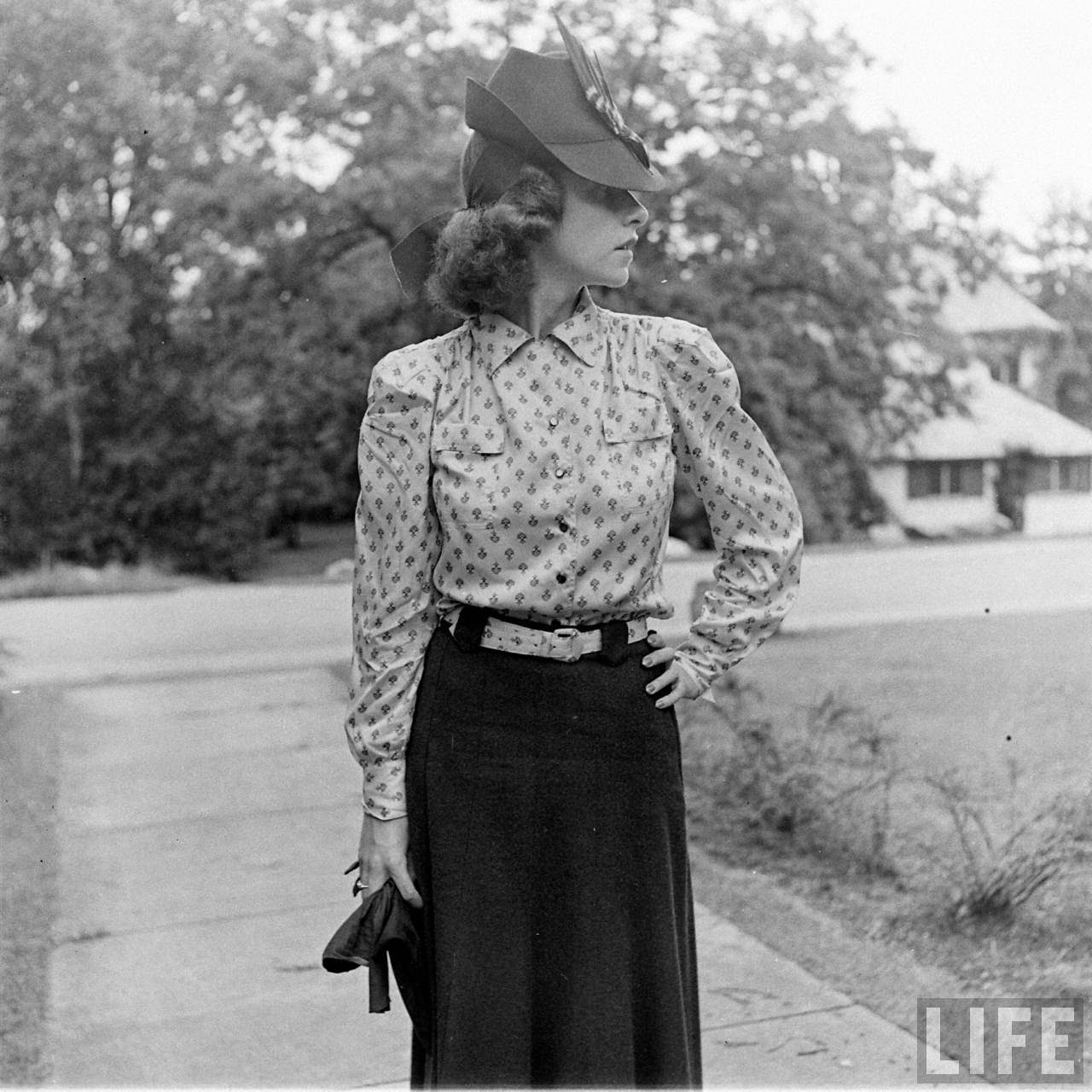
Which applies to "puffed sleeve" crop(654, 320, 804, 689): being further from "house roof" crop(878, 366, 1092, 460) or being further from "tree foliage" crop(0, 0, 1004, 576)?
"tree foliage" crop(0, 0, 1004, 576)

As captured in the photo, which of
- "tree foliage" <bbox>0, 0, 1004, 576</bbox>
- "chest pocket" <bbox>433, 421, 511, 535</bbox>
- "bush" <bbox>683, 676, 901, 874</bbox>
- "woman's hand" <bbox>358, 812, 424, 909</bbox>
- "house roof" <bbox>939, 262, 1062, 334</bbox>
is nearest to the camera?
"chest pocket" <bbox>433, 421, 511, 535</bbox>

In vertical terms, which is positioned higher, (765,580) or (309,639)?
(765,580)

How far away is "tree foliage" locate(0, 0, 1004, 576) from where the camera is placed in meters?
6.02

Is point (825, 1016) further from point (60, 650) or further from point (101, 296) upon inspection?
point (60, 650)

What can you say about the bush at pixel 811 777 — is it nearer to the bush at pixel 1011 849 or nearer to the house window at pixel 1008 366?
the bush at pixel 1011 849

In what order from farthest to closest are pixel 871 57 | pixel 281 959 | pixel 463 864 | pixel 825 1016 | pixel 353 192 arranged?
pixel 353 192 → pixel 871 57 → pixel 281 959 → pixel 825 1016 → pixel 463 864

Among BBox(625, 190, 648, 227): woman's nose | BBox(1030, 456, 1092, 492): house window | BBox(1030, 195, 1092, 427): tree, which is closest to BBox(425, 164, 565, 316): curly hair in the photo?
BBox(625, 190, 648, 227): woman's nose

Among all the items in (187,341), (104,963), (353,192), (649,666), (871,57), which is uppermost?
(871,57)

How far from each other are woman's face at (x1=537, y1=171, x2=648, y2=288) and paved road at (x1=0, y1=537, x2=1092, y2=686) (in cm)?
393

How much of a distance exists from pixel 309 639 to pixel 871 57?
419 centimetres

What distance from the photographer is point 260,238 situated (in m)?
6.82

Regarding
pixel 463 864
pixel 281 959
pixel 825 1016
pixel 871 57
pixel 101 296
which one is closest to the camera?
pixel 463 864

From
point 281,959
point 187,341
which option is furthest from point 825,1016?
point 187,341

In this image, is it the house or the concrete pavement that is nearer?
the concrete pavement
